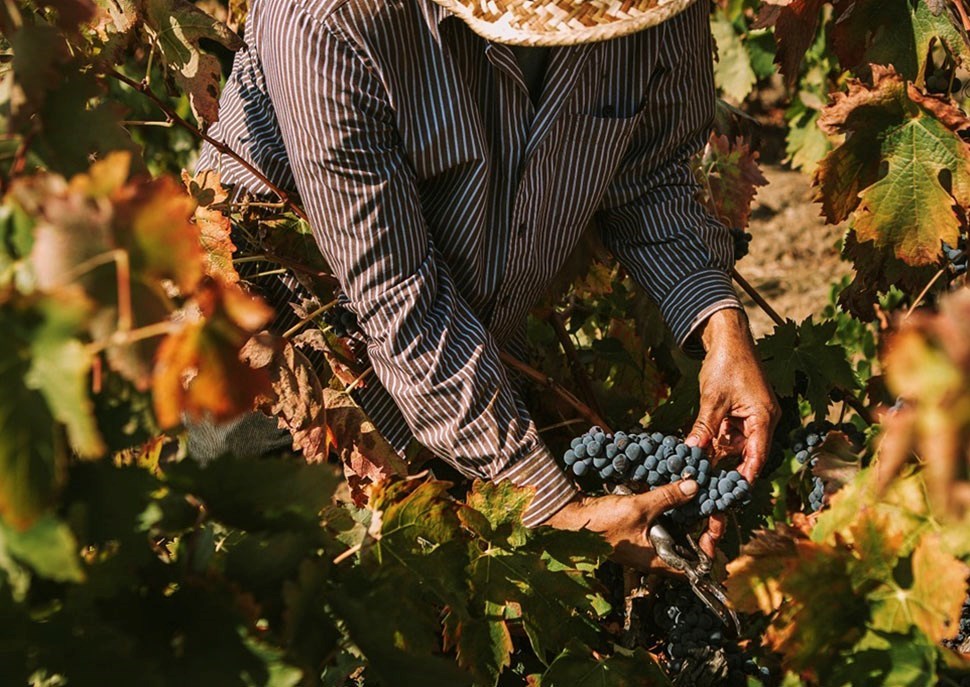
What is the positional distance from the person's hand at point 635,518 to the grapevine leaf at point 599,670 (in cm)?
17

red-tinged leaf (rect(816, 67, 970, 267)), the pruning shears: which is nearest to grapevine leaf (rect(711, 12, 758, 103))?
red-tinged leaf (rect(816, 67, 970, 267))

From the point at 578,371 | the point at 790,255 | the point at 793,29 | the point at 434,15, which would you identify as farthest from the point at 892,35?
the point at 790,255

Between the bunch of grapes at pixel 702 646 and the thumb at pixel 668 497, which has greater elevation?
the thumb at pixel 668 497

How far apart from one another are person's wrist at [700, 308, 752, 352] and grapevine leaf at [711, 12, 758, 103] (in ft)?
12.0

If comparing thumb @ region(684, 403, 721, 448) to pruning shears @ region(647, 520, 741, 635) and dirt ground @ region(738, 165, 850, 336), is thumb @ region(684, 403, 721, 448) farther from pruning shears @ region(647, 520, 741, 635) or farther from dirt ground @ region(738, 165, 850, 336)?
dirt ground @ region(738, 165, 850, 336)

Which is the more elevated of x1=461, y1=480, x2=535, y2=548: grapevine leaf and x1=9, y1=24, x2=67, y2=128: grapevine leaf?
x1=9, y1=24, x2=67, y2=128: grapevine leaf

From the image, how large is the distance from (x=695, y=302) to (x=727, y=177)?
0.85 m

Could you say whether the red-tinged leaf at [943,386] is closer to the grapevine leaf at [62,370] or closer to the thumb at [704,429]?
the grapevine leaf at [62,370]

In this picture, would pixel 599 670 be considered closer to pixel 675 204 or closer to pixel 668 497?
pixel 668 497

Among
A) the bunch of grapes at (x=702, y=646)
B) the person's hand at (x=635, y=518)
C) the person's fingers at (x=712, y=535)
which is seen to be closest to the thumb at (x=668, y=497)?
the person's hand at (x=635, y=518)

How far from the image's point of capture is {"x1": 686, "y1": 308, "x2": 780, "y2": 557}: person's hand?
207cm

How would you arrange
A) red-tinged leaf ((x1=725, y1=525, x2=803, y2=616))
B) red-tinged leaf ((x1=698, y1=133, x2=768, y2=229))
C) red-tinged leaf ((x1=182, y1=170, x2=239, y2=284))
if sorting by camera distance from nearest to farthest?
red-tinged leaf ((x1=725, y1=525, x2=803, y2=616))
red-tinged leaf ((x1=182, y1=170, x2=239, y2=284))
red-tinged leaf ((x1=698, y1=133, x2=768, y2=229))

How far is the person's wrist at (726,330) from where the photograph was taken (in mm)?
2178

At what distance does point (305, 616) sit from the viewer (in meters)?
1.12
